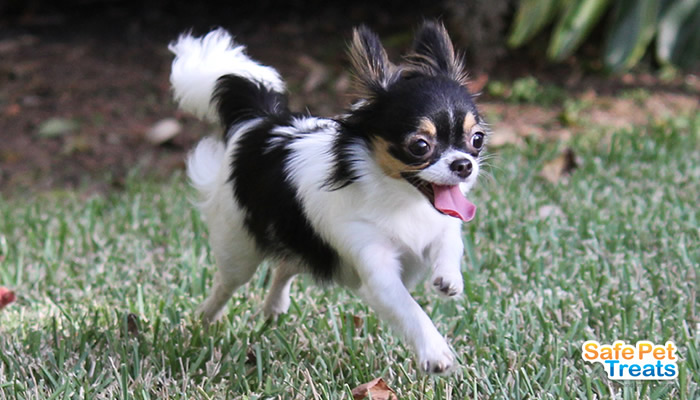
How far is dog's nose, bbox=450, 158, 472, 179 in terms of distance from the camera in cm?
269

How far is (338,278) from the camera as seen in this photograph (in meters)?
3.26

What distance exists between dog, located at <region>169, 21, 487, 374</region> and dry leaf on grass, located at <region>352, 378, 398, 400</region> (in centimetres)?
23

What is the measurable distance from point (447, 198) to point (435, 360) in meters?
0.50

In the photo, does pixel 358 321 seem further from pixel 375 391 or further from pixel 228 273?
pixel 375 391

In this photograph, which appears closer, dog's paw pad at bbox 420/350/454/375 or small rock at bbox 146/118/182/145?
dog's paw pad at bbox 420/350/454/375

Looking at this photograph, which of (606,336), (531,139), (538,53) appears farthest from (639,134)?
(606,336)

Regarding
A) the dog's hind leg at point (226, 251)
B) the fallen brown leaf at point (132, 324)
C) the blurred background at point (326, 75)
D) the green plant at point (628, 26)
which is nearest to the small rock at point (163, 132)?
the blurred background at point (326, 75)

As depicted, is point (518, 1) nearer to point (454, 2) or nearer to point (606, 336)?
point (454, 2)

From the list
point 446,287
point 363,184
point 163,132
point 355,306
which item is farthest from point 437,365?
point 163,132

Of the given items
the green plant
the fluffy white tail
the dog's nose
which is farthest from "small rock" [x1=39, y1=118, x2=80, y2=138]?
the dog's nose

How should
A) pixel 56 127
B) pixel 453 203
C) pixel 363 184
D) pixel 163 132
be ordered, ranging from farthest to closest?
pixel 56 127 → pixel 163 132 → pixel 363 184 → pixel 453 203

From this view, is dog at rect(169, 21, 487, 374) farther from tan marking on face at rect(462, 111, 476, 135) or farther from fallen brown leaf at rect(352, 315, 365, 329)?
fallen brown leaf at rect(352, 315, 365, 329)

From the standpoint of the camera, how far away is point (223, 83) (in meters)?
3.70

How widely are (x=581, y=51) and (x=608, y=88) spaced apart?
2.74ft
